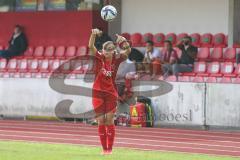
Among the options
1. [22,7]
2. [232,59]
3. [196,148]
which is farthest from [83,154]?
[22,7]

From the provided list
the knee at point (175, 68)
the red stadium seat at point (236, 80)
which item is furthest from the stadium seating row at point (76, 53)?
the red stadium seat at point (236, 80)

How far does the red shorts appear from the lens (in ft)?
42.9

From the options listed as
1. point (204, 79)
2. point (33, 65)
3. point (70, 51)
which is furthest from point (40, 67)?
point (204, 79)

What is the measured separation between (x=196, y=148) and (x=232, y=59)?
7.87 m

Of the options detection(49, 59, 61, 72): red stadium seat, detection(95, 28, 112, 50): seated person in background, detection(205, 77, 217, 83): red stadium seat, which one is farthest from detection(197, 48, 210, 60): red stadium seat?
detection(49, 59, 61, 72): red stadium seat

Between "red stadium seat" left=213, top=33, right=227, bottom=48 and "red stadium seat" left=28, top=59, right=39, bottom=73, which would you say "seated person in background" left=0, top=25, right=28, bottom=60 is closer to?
"red stadium seat" left=28, top=59, right=39, bottom=73

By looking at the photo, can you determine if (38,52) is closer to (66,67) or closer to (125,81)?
(66,67)

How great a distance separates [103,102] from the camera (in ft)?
42.9

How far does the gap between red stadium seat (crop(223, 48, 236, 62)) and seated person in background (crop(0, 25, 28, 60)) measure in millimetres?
7742

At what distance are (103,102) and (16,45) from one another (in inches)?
562

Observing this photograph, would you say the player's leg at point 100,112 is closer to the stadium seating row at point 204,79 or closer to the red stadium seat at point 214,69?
the stadium seating row at point 204,79

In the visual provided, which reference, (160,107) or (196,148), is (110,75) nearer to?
(196,148)

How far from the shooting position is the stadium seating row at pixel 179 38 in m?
24.0

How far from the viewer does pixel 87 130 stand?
19.2 meters
